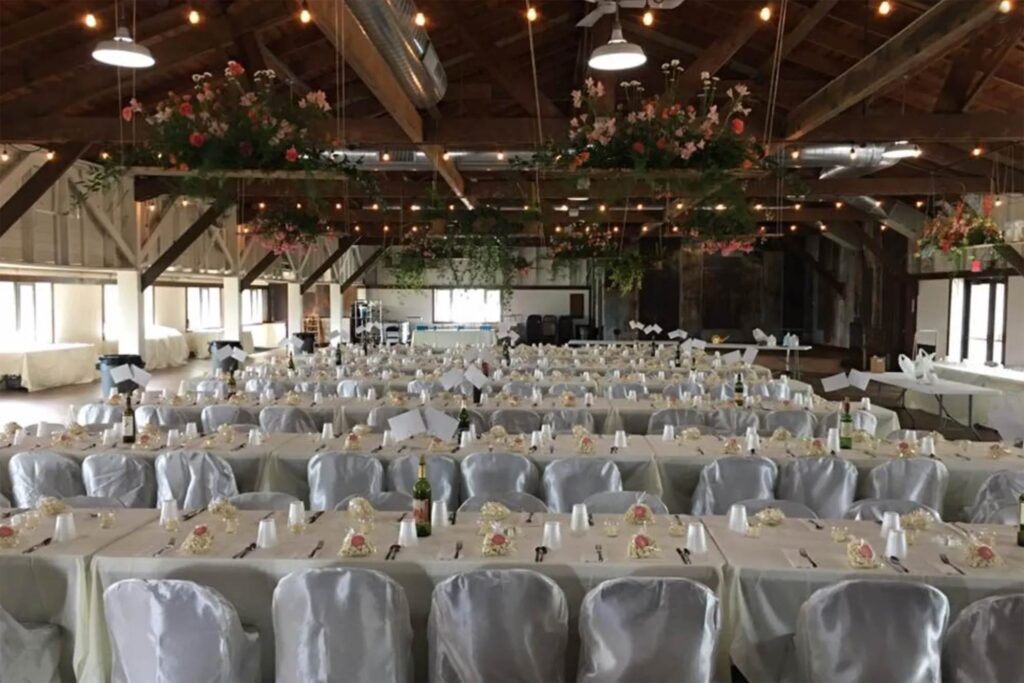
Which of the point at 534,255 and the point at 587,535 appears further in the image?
the point at 534,255

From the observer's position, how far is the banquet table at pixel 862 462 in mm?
5758

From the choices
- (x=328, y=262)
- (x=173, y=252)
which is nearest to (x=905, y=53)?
(x=173, y=252)

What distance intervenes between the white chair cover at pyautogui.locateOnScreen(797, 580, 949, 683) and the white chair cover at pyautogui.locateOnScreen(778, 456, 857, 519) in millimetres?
2387

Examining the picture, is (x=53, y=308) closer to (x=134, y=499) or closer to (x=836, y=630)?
(x=134, y=499)

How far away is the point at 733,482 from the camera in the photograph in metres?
5.59

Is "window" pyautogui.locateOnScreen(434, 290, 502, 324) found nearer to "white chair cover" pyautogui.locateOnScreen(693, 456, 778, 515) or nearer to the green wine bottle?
"white chair cover" pyautogui.locateOnScreen(693, 456, 778, 515)

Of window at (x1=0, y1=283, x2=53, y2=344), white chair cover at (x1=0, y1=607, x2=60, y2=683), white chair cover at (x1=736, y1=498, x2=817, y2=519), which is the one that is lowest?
white chair cover at (x1=0, y1=607, x2=60, y2=683)

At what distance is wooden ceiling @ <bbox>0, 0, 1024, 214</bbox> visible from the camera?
325 inches

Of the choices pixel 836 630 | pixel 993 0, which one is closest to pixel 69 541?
pixel 836 630

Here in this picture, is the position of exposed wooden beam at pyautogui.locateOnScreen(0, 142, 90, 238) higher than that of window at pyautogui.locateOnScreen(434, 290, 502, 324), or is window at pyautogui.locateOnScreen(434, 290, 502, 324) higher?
exposed wooden beam at pyautogui.locateOnScreen(0, 142, 90, 238)

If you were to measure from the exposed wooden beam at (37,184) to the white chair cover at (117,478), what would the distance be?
659cm

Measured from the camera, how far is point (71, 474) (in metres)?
5.88

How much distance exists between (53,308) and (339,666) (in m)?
18.8

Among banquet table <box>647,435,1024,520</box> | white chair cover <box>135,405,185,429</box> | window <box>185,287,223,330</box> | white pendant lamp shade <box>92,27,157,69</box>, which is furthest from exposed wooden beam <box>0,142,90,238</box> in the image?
window <box>185,287,223,330</box>
